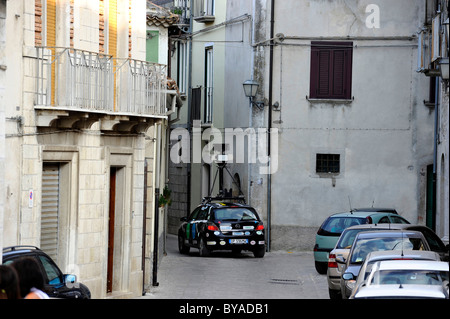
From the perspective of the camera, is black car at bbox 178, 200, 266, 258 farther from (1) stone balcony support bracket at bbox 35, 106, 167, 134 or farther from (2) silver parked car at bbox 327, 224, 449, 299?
(1) stone balcony support bracket at bbox 35, 106, 167, 134

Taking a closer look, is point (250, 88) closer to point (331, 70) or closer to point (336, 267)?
point (331, 70)

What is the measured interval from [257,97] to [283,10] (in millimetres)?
2924

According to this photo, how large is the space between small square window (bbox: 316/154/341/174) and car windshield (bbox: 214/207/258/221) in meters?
4.72

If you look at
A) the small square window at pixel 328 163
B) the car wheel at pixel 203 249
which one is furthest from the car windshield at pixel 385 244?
the small square window at pixel 328 163

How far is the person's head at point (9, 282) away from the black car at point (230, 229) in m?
20.4

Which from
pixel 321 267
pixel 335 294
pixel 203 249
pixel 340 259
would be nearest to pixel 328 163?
pixel 203 249

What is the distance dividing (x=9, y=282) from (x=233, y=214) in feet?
68.7

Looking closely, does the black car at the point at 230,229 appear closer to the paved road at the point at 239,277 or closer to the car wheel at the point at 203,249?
the car wheel at the point at 203,249

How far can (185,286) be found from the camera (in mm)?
23281

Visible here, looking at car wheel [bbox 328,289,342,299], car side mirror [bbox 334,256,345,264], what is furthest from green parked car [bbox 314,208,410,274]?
car side mirror [bbox 334,256,345,264]

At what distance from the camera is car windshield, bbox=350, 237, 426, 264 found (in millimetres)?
18750

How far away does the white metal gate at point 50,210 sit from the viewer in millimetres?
18422

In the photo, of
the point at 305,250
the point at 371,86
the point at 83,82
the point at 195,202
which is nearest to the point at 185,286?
the point at 83,82
